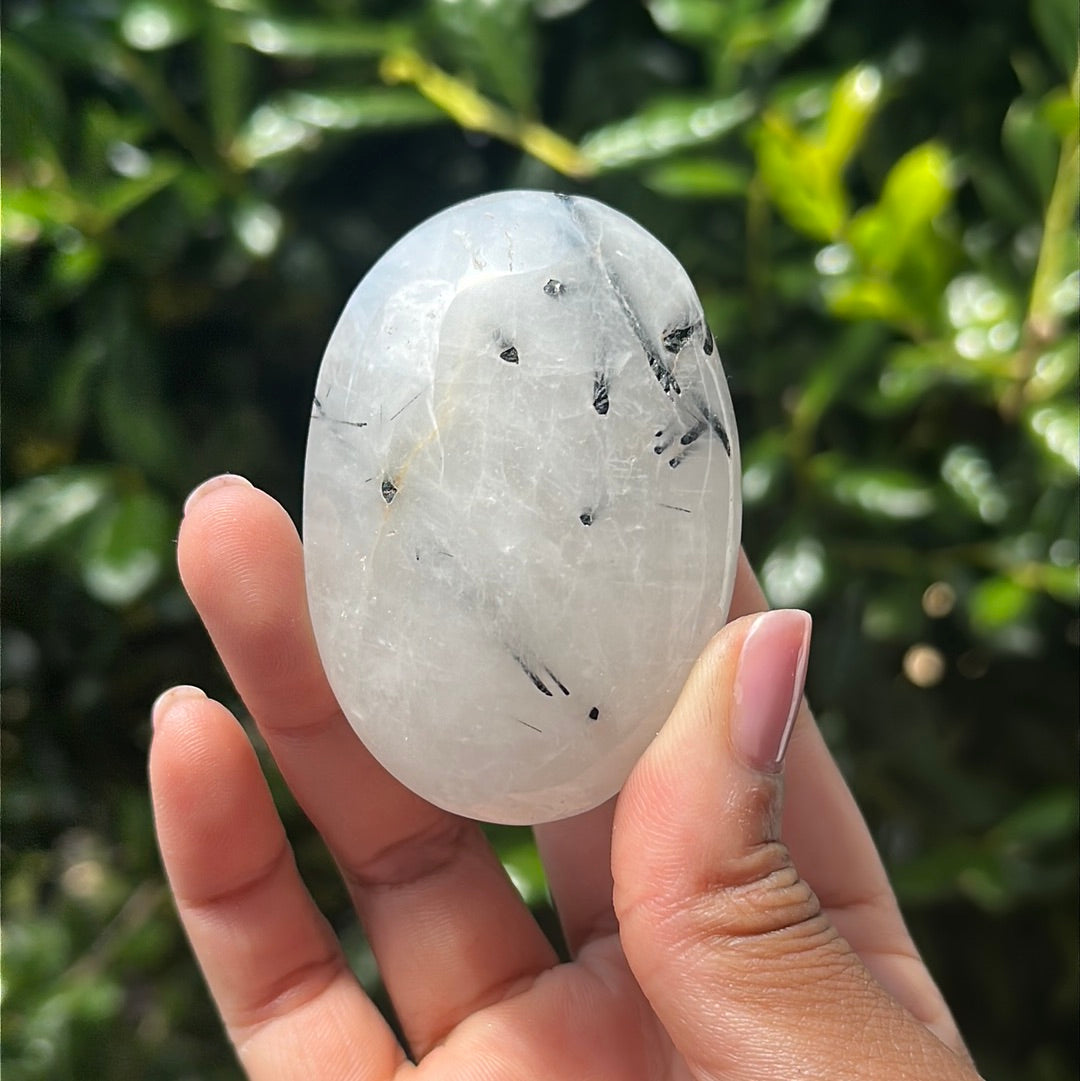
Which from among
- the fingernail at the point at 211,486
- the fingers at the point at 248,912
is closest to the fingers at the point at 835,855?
the fingers at the point at 248,912

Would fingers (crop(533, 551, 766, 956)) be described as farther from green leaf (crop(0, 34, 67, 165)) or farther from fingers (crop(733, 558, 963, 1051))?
green leaf (crop(0, 34, 67, 165))

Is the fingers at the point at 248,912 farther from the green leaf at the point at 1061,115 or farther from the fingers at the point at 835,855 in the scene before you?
the green leaf at the point at 1061,115

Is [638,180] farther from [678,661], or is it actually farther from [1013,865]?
[1013,865]

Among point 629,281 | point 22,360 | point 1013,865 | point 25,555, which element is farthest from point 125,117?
point 1013,865

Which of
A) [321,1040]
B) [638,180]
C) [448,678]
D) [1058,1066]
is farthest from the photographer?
[1058,1066]

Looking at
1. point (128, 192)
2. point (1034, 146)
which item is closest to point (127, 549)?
point (128, 192)

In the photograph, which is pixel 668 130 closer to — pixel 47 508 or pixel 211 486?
pixel 211 486
